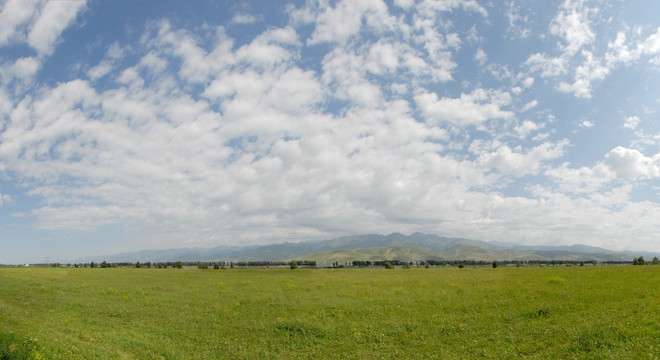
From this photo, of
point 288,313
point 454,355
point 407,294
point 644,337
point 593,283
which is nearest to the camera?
point 644,337

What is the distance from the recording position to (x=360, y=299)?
44688 millimetres

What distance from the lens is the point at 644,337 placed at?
69.3 ft

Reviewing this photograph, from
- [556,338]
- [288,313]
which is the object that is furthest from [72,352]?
[556,338]

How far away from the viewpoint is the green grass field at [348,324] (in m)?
22.9

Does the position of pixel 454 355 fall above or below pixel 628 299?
below

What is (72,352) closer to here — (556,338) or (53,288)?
(556,338)

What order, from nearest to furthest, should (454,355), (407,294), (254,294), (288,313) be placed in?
(454,355), (288,313), (407,294), (254,294)

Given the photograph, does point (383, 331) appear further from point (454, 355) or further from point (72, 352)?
point (72, 352)

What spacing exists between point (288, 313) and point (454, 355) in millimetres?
20178

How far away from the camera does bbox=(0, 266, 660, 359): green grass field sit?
22.9 meters

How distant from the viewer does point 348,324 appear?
33.1m

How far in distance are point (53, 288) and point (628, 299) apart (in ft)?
255

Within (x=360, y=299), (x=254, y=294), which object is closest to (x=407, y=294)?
(x=360, y=299)

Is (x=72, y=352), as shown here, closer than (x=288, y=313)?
Yes
